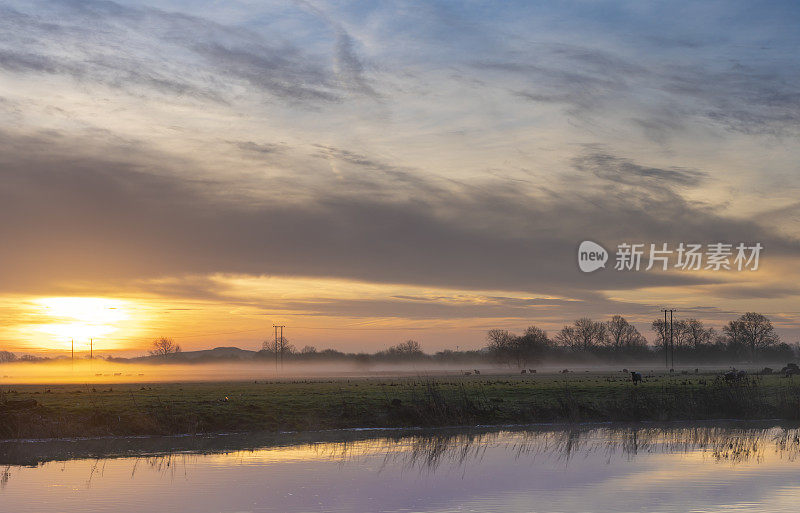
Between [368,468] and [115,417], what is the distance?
71.5 ft

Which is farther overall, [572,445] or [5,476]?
[572,445]

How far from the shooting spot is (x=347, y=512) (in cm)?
2383

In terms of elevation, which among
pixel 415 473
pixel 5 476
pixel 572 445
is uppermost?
pixel 5 476

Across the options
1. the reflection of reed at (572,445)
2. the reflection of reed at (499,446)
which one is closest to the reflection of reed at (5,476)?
the reflection of reed at (499,446)

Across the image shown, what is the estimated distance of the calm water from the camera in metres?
25.8

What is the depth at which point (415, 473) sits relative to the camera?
33000 millimetres

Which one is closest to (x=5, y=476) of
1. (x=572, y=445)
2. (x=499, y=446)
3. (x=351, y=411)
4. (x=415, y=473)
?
(x=415, y=473)

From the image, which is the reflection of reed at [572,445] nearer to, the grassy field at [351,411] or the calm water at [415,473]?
the calm water at [415,473]

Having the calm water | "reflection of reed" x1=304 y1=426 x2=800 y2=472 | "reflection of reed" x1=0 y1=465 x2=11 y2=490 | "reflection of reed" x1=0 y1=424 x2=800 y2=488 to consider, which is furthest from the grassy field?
"reflection of reed" x1=0 y1=465 x2=11 y2=490

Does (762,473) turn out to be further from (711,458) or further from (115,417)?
(115,417)

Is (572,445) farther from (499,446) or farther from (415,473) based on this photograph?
(415,473)

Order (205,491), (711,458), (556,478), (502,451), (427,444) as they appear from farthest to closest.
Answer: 1. (427,444)
2. (502,451)
3. (711,458)
4. (556,478)
5. (205,491)

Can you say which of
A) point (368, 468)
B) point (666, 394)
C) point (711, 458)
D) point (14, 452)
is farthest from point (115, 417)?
point (666, 394)

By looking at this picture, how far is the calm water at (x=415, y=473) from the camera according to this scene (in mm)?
25781
